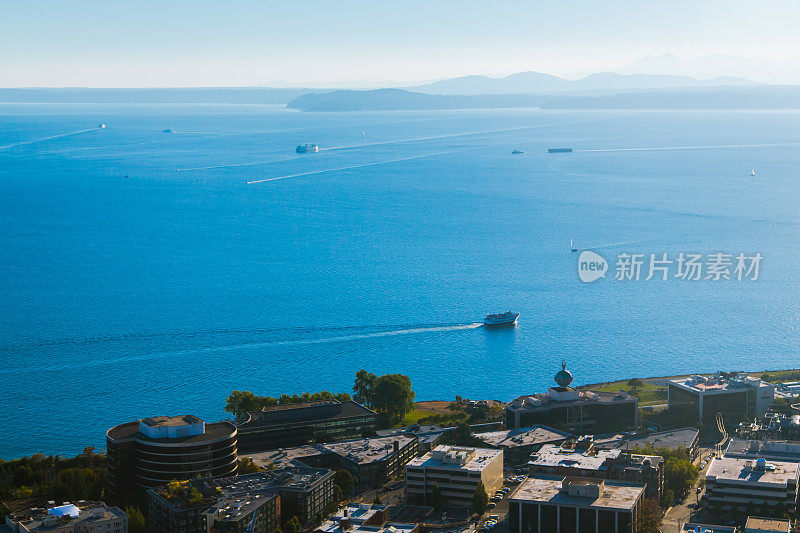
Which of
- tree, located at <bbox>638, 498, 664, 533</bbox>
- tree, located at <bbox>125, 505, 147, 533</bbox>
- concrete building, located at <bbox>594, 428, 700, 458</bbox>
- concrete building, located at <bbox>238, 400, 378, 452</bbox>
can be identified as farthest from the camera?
concrete building, located at <bbox>238, 400, 378, 452</bbox>

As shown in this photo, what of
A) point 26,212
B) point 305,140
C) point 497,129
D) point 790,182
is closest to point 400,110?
point 497,129

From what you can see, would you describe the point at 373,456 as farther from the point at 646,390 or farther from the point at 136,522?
the point at 646,390

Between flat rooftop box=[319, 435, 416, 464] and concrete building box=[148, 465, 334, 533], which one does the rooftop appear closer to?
flat rooftop box=[319, 435, 416, 464]

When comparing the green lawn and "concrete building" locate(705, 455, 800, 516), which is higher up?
"concrete building" locate(705, 455, 800, 516)

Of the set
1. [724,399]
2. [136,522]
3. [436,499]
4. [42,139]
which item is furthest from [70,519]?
[42,139]

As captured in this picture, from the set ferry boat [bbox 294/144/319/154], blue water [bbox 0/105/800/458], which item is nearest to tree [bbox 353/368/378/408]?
blue water [bbox 0/105/800/458]

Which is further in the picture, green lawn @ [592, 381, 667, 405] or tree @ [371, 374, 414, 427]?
green lawn @ [592, 381, 667, 405]

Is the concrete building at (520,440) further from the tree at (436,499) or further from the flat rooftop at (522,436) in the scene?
the tree at (436,499)

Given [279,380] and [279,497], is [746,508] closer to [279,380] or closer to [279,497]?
[279,497]
